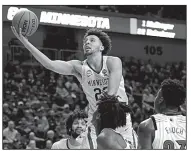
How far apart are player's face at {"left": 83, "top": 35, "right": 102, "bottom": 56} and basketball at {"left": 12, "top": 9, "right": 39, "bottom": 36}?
0.78 metres

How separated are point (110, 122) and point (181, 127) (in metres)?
1.00

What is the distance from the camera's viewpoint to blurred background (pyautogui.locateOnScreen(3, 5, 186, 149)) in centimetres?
1280

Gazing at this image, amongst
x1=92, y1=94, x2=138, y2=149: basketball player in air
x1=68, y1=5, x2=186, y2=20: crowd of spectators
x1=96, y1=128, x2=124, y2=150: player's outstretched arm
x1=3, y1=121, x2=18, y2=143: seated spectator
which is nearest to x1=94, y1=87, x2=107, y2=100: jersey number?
x1=92, y1=94, x2=138, y2=149: basketball player in air

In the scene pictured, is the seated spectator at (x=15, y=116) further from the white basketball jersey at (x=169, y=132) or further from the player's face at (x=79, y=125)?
the white basketball jersey at (x=169, y=132)

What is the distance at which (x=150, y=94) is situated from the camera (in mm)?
15789

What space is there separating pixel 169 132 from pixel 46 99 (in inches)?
382

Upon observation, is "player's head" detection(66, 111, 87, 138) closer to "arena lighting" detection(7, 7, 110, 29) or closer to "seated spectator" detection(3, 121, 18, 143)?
"seated spectator" detection(3, 121, 18, 143)

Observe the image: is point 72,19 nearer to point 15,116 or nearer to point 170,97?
point 15,116

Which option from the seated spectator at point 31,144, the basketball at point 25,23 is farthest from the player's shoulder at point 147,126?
the seated spectator at point 31,144

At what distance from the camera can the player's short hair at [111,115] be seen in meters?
4.16
